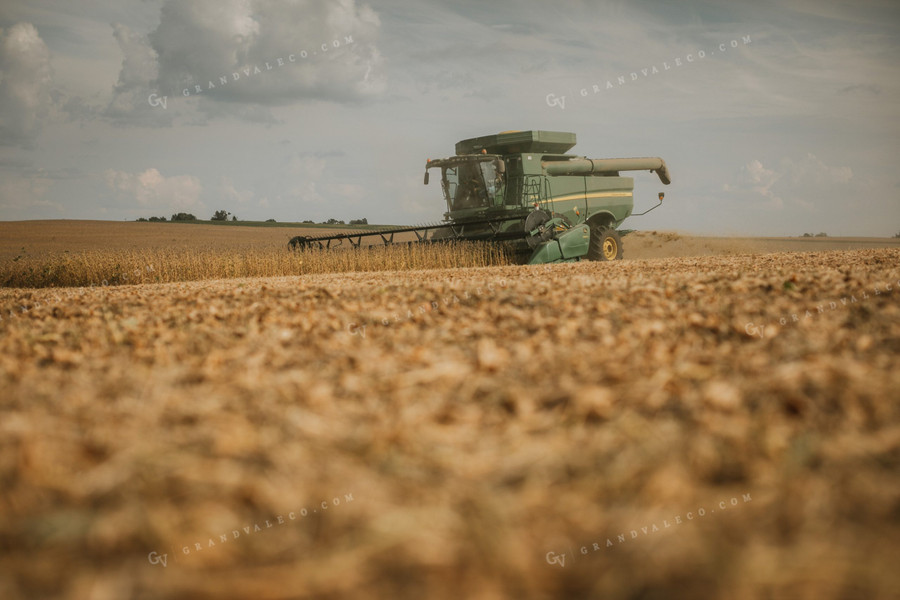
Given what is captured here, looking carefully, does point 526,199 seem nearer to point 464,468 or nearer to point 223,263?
point 223,263

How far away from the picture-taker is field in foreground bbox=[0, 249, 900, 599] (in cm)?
157

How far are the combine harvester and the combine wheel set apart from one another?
2 centimetres

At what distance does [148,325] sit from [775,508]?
4.71m

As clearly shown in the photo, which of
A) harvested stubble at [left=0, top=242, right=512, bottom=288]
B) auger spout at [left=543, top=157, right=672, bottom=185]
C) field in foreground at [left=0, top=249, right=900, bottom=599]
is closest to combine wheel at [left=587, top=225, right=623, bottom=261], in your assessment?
auger spout at [left=543, top=157, right=672, bottom=185]

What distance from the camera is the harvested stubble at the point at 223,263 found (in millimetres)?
14297

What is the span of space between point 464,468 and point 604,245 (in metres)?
14.5

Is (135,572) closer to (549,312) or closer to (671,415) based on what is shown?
(671,415)

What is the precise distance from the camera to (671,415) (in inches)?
99.7

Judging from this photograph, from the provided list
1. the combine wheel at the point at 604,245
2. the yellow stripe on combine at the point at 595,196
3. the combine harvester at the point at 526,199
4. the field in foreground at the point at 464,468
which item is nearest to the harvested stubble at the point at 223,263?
the combine harvester at the point at 526,199

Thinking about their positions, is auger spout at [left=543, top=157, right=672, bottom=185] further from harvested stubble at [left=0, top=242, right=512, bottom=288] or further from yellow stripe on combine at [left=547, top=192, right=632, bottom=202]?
harvested stubble at [left=0, top=242, right=512, bottom=288]

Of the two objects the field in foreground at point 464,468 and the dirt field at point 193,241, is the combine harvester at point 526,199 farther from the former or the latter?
the field in foreground at point 464,468

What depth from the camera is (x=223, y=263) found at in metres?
14.9

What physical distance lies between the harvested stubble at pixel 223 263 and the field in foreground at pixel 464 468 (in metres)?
10.6

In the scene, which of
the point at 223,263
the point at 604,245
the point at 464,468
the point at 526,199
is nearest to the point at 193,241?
the point at 223,263
